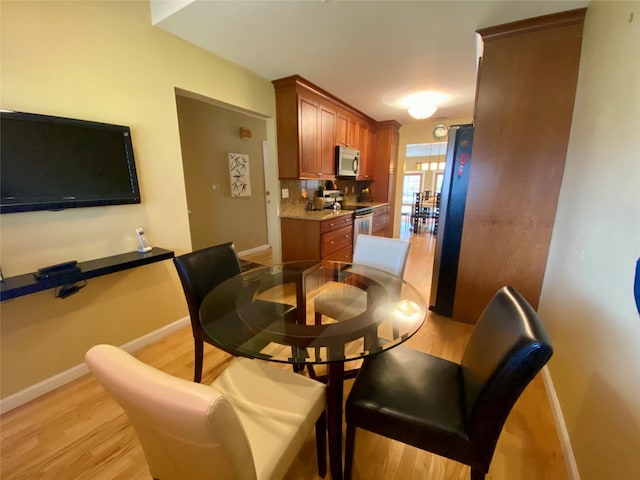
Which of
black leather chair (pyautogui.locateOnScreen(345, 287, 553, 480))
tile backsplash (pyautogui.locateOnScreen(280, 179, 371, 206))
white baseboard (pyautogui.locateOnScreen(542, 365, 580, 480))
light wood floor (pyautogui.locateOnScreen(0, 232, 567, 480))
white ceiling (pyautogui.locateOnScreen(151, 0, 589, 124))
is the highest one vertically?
white ceiling (pyautogui.locateOnScreen(151, 0, 589, 124))

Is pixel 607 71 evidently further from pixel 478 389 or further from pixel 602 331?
pixel 478 389

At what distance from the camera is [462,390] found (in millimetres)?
1071

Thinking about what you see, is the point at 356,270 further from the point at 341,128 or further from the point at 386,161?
the point at 386,161

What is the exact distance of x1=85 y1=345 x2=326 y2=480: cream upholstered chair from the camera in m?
0.54

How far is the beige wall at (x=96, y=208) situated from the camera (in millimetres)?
1456

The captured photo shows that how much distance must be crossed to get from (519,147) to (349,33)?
154 centimetres

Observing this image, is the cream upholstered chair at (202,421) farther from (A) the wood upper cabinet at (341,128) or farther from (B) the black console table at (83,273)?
(A) the wood upper cabinet at (341,128)

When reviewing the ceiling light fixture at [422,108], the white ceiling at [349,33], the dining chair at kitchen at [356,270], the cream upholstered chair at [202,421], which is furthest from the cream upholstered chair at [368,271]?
the ceiling light fixture at [422,108]

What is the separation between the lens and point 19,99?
1.41 metres

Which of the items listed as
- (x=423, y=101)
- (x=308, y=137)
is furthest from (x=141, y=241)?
(x=423, y=101)

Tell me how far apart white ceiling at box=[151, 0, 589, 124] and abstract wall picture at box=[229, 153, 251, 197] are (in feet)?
5.74

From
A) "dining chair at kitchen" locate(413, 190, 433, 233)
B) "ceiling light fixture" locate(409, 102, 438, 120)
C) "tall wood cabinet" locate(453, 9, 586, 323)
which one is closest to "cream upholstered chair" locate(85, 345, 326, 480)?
"tall wood cabinet" locate(453, 9, 586, 323)

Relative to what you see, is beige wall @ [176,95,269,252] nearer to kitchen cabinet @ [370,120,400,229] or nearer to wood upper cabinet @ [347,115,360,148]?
wood upper cabinet @ [347,115,360,148]

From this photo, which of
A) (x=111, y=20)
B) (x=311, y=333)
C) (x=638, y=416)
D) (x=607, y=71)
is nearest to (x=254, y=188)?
(x=111, y=20)
